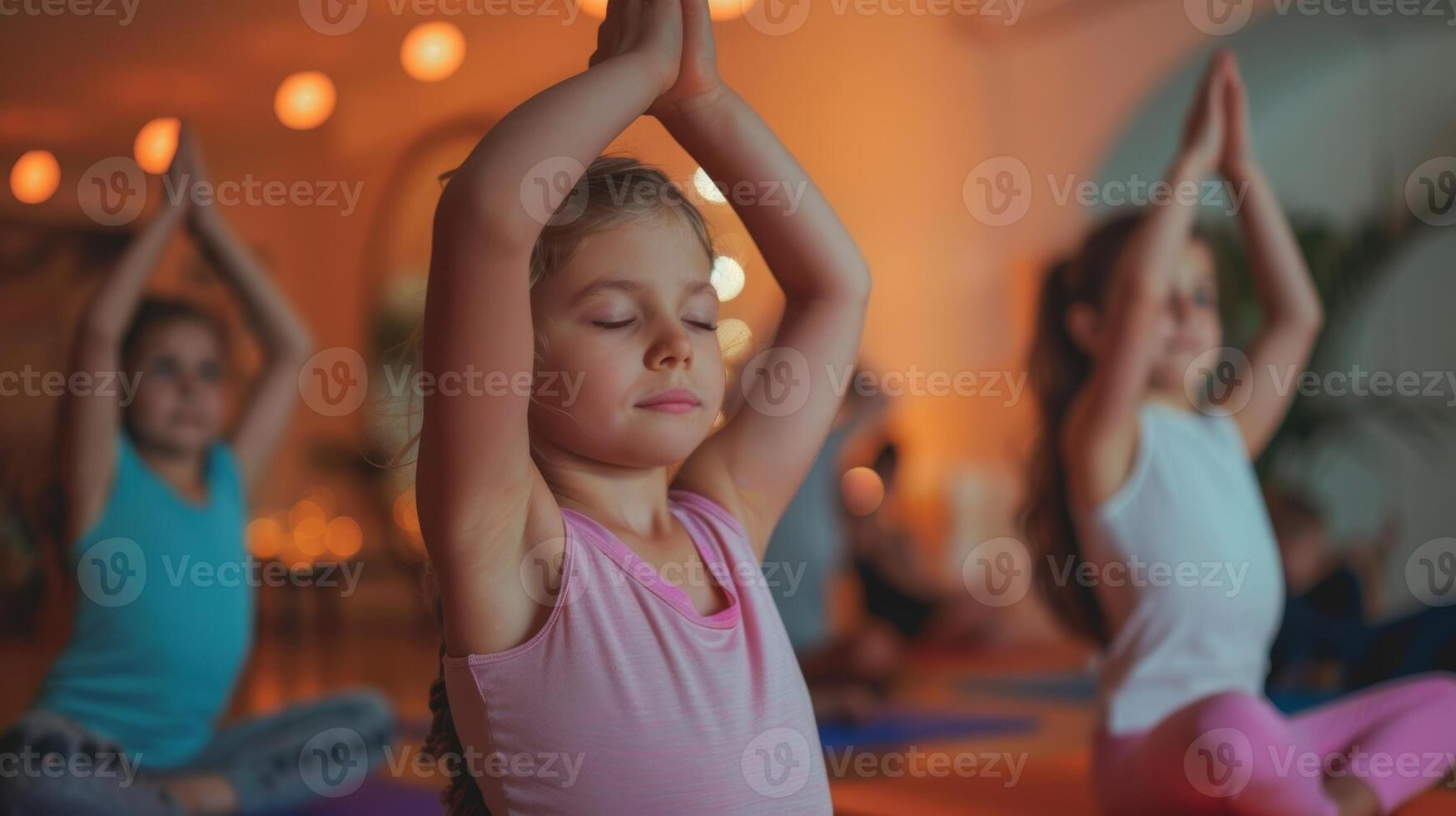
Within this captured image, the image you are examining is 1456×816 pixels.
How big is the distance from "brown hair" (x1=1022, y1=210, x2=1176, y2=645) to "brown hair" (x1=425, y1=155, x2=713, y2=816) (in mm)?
1057

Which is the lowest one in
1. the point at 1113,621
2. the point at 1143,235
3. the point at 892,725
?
the point at 892,725

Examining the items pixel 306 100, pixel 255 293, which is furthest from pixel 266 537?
pixel 255 293

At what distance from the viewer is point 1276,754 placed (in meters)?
1.33

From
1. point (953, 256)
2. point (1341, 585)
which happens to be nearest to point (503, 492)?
point (1341, 585)

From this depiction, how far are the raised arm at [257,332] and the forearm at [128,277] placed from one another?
0.04 meters

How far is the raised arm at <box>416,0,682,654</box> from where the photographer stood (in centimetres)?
62

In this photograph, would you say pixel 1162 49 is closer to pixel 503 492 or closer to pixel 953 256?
pixel 953 256

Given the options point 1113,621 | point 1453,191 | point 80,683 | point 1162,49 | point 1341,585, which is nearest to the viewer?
point 1113,621

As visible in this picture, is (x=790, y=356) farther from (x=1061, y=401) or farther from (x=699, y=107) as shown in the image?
(x=1061, y=401)

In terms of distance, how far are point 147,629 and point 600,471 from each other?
1209 mm

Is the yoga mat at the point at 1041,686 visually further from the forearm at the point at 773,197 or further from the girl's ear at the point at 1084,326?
the forearm at the point at 773,197

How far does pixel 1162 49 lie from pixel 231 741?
113 inches

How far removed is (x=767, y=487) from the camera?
886 mm

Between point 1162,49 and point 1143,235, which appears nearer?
point 1143,235
